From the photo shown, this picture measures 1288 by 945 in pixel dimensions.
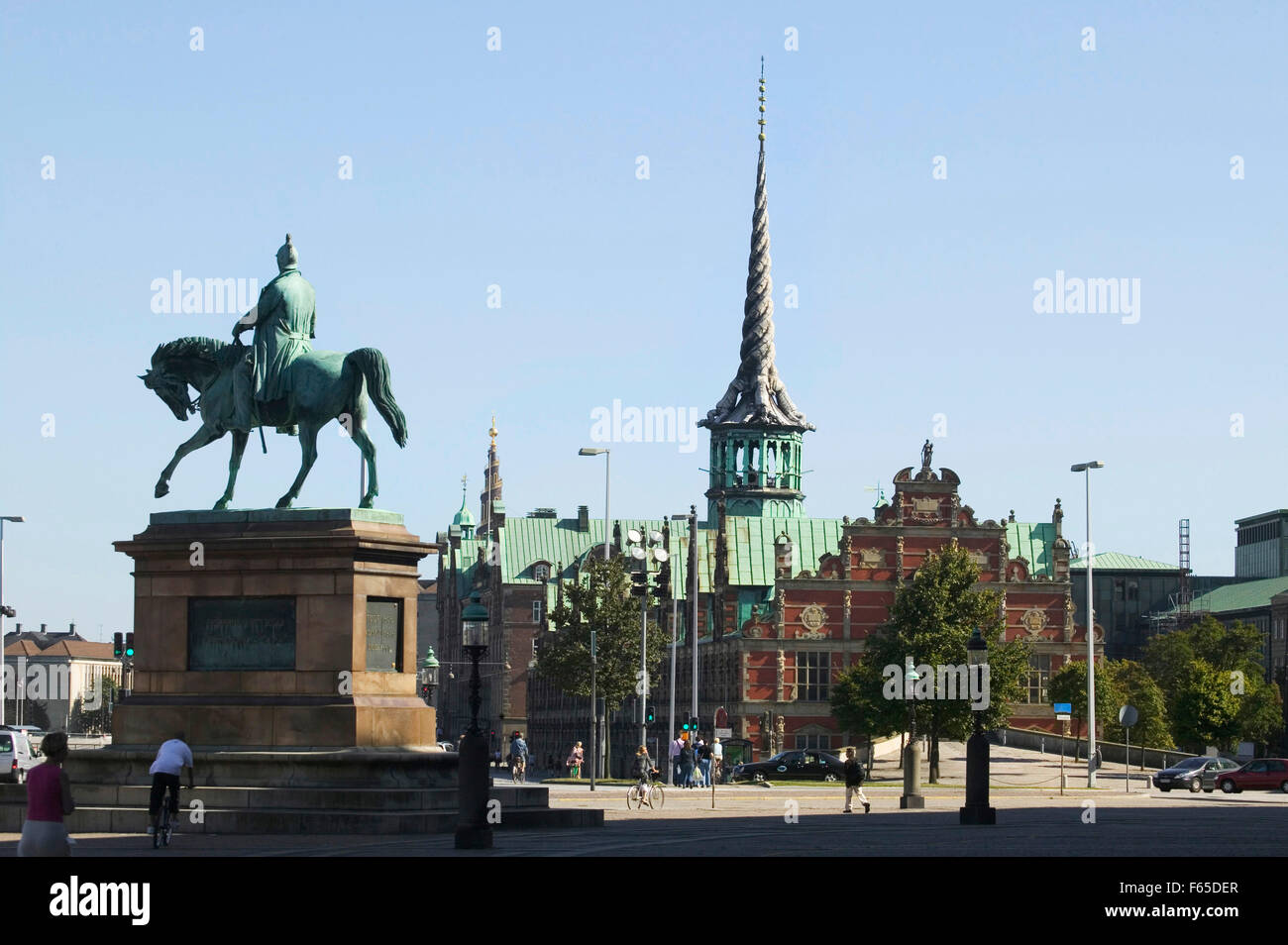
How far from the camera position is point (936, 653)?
279 feet

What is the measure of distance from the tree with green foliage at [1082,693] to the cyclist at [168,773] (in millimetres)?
74311

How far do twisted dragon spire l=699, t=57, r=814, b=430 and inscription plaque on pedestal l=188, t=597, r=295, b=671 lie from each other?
369ft

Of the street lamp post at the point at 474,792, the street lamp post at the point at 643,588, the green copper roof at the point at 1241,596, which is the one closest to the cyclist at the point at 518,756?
the street lamp post at the point at 643,588

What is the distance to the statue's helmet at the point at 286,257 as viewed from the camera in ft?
121

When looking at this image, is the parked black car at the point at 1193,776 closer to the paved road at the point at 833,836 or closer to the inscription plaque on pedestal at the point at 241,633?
the paved road at the point at 833,836

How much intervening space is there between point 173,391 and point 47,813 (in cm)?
1856

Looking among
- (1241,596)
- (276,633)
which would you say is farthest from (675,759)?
(1241,596)

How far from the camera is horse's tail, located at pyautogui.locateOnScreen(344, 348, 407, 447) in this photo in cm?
3541

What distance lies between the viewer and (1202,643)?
122m

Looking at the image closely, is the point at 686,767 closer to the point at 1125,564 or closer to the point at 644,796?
the point at 644,796

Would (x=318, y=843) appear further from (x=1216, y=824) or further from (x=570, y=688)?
(x=570, y=688)

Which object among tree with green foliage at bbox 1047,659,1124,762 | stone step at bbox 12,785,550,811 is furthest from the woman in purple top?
tree with green foliage at bbox 1047,659,1124,762
